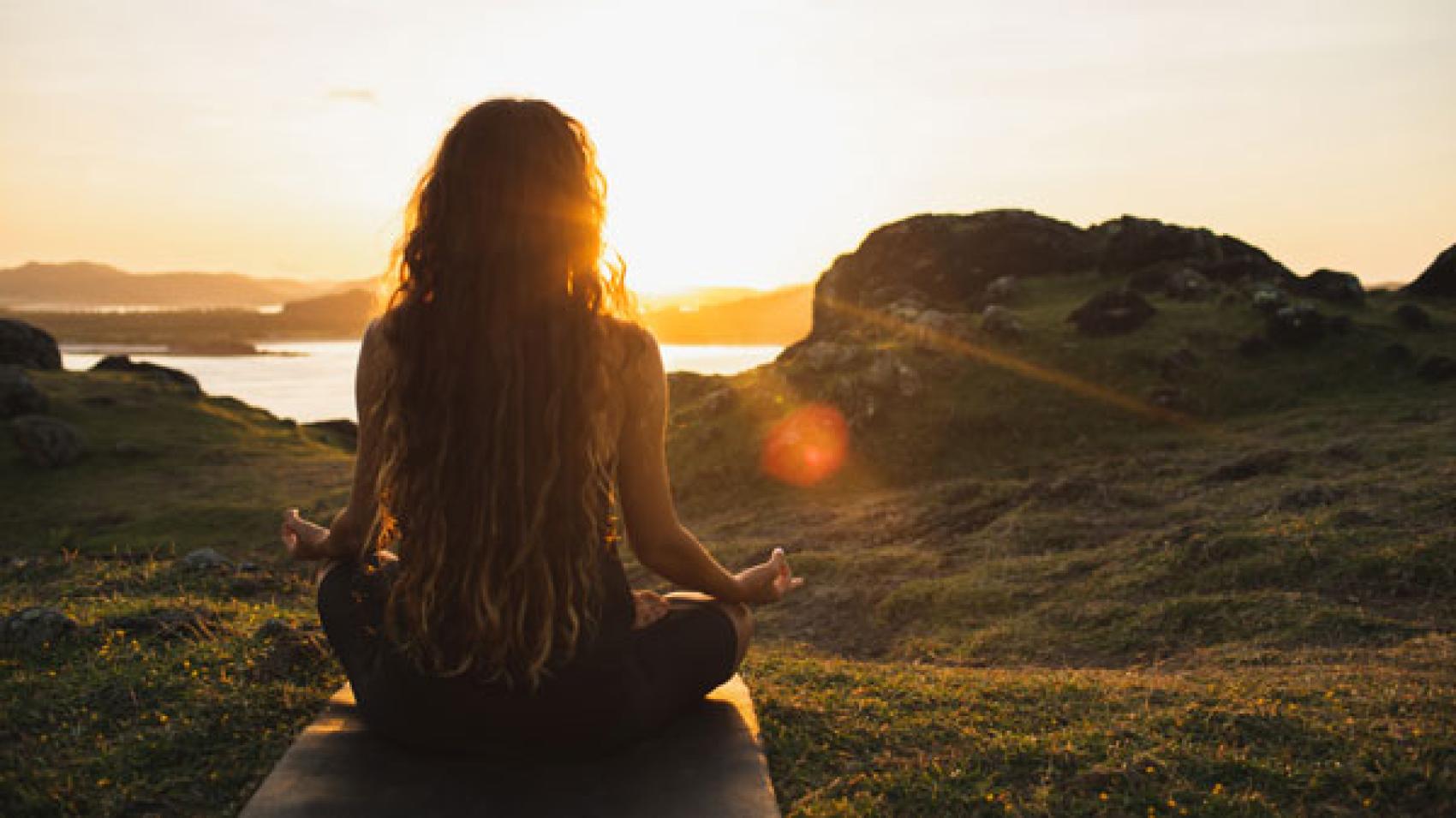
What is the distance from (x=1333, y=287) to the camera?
23094mm

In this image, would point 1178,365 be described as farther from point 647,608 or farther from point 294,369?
point 294,369

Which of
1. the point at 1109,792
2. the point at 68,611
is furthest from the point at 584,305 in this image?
the point at 68,611

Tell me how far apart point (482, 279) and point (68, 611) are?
5.80 meters

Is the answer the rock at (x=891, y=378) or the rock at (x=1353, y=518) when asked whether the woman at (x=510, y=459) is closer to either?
the rock at (x=1353, y=518)

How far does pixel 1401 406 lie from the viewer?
16.1 meters

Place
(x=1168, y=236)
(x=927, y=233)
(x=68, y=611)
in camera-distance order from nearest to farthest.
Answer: (x=68, y=611) → (x=1168, y=236) → (x=927, y=233)

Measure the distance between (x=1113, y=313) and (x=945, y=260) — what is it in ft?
45.0

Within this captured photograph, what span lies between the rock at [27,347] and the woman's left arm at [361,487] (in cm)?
3783

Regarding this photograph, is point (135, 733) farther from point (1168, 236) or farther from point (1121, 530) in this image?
point (1168, 236)

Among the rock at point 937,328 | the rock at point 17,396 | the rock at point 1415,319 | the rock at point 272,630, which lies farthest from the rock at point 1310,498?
the rock at point 17,396

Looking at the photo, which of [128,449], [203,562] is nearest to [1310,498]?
[203,562]

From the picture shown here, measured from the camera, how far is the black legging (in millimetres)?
3561

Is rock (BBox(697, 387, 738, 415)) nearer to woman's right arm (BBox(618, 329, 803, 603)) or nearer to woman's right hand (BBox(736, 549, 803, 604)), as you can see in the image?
woman's right hand (BBox(736, 549, 803, 604))

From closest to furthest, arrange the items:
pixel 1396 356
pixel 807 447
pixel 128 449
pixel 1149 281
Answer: pixel 1396 356
pixel 807 447
pixel 1149 281
pixel 128 449
